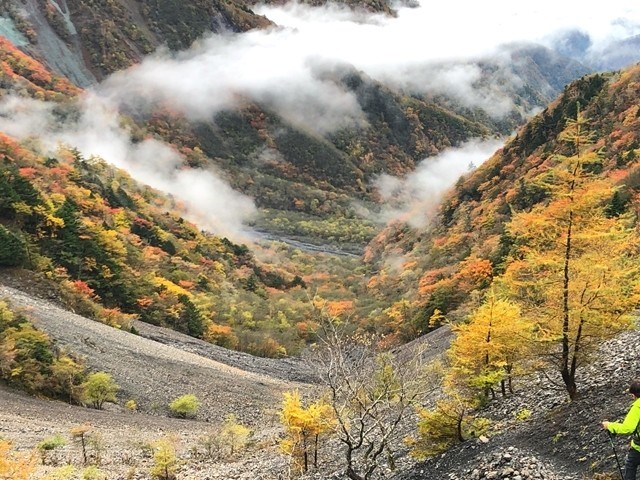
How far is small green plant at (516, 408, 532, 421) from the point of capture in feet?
56.5

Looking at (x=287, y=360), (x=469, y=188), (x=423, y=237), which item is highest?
(x=469, y=188)

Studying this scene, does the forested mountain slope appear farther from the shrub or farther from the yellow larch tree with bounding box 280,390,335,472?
the shrub

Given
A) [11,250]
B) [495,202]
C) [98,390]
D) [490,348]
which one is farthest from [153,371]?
[495,202]

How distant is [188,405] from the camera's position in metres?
38.1

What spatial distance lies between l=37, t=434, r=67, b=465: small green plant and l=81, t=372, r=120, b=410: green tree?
9044 millimetres

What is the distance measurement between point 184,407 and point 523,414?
2690 cm

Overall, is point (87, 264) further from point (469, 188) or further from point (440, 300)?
point (469, 188)

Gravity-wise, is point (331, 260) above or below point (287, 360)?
above

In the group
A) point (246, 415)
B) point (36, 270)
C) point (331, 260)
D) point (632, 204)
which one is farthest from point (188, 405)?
point (331, 260)

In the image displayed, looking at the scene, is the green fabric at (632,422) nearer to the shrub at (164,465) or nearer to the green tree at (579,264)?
the green tree at (579,264)

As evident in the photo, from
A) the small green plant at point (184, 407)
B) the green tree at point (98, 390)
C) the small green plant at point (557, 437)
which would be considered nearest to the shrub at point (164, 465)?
the green tree at point (98, 390)

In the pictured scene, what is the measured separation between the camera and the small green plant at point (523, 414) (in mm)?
17234

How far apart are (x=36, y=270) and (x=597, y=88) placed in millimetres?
81626

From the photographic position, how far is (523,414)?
1750cm
